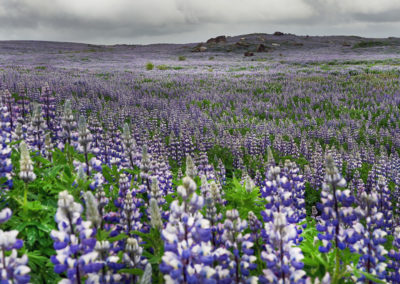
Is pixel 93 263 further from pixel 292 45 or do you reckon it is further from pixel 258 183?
pixel 292 45

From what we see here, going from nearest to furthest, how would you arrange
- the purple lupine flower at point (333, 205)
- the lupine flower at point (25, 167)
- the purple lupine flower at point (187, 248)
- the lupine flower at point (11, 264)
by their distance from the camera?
1. the lupine flower at point (11, 264)
2. the purple lupine flower at point (187, 248)
3. the purple lupine flower at point (333, 205)
4. the lupine flower at point (25, 167)

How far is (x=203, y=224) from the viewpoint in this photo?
1834 mm

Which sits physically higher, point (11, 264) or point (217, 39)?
point (217, 39)

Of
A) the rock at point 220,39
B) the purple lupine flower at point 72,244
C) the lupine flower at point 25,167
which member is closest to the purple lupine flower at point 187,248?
the purple lupine flower at point 72,244

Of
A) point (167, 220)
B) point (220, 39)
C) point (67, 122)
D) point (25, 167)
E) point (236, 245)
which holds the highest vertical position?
point (220, 39)

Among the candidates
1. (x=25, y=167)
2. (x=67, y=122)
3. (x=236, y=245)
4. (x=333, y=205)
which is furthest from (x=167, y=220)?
(x=67, y=122)

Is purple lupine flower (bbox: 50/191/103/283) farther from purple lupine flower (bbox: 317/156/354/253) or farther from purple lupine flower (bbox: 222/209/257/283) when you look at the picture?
purple lupine flower (bbox: 317/156/354/253)

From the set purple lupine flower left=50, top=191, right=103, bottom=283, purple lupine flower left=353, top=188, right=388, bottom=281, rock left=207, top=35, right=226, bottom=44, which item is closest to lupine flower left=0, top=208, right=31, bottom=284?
purple lupine flower left=50, top=191, right=103, bottom=283

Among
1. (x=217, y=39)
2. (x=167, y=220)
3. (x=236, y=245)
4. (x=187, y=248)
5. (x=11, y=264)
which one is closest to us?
(x=11, y=264)

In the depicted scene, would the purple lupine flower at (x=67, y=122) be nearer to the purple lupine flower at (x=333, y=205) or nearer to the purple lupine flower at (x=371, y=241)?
the purple lupine flower at (x=333, y=205)

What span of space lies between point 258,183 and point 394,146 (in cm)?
569

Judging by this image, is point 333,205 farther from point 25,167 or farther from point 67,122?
point 67,122

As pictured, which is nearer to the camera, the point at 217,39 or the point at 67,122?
the point at 67,122

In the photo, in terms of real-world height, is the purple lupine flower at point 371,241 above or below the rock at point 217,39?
below
